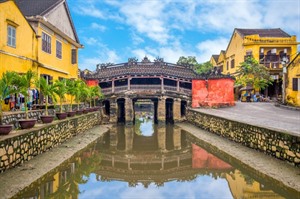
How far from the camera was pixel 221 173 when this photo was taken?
9.05m

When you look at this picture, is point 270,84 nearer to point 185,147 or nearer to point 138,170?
point 185,147

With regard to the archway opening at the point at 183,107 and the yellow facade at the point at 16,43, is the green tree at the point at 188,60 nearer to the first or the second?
the archway opening at the point at 183,107

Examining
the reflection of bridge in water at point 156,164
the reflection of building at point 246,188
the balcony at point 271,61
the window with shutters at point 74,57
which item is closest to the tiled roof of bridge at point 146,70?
the window with shutters at point 74,57

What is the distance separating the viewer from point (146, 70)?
28.1m

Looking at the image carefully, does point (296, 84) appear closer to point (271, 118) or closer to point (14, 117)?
point (271, 118)

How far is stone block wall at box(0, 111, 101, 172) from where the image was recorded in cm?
755

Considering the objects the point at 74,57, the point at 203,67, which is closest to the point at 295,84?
the point at 74,57

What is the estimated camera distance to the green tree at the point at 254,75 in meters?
32.0

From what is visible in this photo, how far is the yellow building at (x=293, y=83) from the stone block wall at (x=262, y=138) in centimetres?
1074

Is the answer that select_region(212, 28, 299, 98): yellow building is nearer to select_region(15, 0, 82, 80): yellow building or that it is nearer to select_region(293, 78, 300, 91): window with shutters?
select_region(293, 78, 300, 91): window with shutters

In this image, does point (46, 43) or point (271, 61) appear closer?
point (46, 43)

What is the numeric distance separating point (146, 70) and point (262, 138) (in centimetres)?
1880

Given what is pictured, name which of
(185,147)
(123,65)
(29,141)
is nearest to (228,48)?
(123,65)

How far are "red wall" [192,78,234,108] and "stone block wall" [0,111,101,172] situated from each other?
15636 mm
